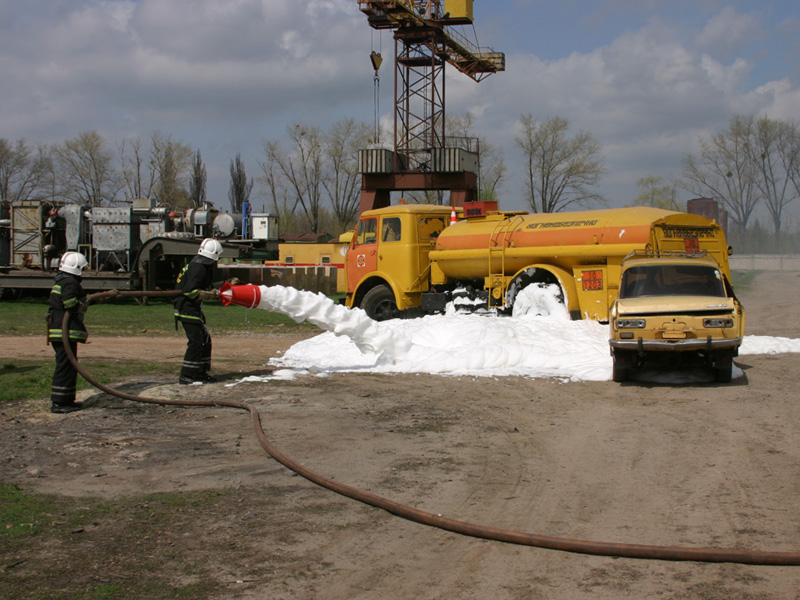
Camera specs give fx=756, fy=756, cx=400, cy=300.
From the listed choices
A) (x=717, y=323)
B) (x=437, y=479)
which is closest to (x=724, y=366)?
(x=717, y=323)

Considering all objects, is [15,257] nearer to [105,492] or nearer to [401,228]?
[401,228]

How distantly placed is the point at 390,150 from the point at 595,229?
86.5ft

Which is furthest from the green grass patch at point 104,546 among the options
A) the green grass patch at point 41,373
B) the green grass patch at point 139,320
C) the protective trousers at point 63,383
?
the green grass patch at point 139,320

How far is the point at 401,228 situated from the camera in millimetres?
16578

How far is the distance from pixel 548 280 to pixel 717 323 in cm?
463

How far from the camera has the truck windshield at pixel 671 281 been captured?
10727 millimetres

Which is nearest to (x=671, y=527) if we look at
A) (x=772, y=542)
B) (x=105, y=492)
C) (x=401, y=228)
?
(x=772, y=542)

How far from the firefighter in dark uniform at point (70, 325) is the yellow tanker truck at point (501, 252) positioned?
8.06m

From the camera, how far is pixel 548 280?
14.2m

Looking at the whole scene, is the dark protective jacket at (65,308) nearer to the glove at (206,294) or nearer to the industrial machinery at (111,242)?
the glove at (206,294)

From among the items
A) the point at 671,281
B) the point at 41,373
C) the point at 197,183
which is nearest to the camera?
the point at 671,281

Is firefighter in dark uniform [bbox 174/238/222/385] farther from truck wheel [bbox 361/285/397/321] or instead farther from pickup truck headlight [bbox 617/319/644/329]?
truck wheel [bbox 361/285/397/321]

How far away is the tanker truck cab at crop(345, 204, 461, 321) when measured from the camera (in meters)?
16.4

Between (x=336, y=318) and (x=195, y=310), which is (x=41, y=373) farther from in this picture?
(x=336, y=318)
